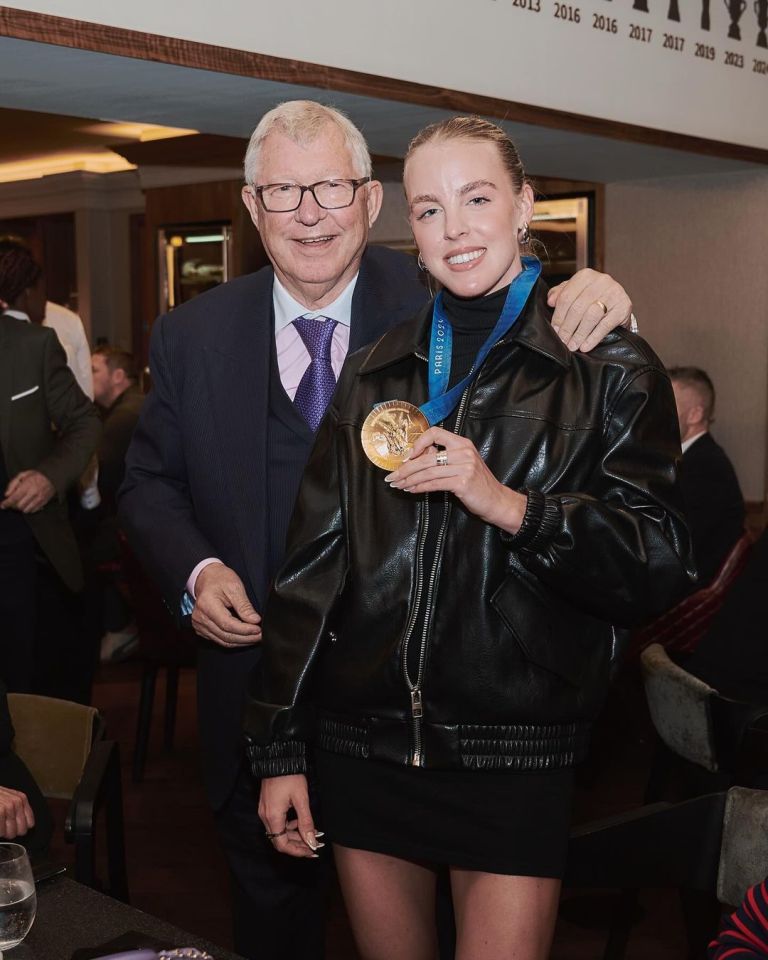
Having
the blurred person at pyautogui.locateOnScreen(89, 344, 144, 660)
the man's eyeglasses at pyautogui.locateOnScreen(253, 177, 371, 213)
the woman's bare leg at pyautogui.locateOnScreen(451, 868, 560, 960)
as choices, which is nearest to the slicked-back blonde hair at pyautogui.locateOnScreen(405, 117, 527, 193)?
the man's eyeglasses at pyautogui.locateOnScreen(253, 177, 371, 213)

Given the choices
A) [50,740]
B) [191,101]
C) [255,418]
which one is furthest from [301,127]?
[191,101]

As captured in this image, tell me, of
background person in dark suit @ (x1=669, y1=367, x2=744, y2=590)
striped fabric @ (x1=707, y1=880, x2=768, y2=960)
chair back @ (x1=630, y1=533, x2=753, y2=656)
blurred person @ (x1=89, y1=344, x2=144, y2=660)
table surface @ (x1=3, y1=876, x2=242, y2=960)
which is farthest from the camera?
blurred person @ (x1=89, y1=344, x2=144, y2=660)

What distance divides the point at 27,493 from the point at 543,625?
313cm

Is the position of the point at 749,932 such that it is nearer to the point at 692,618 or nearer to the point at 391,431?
the point at 391,431

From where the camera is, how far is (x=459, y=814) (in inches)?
77.1

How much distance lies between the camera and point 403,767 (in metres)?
1.99

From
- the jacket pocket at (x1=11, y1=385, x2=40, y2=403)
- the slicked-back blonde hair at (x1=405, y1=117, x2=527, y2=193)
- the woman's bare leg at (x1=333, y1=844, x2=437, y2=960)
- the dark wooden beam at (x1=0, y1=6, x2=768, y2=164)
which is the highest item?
the dark wooden beam at (x1=0, y1=6, x2=768, y2=164)

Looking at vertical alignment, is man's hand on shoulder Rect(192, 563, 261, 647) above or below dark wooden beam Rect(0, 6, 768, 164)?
below

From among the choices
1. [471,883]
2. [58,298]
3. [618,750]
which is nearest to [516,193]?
[471,883]

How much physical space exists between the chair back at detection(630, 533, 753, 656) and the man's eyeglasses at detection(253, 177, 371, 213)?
3.01 meters

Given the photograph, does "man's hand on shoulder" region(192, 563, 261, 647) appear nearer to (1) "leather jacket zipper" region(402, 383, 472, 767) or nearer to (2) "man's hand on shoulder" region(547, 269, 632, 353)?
(1) "leather jacket zipper" region(402, 383, 472, 767)

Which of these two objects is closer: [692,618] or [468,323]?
[468,323]

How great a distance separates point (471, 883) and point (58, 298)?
12230mm

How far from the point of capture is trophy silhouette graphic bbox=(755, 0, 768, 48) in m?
5.68
